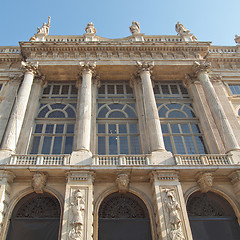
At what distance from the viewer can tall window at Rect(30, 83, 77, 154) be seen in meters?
17.7

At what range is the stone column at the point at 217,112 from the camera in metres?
16.1

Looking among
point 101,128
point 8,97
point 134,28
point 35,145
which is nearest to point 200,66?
point 134,28

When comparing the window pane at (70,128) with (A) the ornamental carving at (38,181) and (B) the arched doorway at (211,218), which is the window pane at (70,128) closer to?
(A) the ornamental carving at (38,181)

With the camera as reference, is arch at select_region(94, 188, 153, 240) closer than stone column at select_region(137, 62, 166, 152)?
Yes

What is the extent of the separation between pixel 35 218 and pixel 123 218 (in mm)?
5452

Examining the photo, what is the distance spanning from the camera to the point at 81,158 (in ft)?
48.8

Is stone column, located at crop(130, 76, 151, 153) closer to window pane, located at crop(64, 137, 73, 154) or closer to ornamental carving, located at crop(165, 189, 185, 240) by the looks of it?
ornamental carving, located at crop(165, 189, 185, 240)

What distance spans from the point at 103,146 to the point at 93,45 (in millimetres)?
10299

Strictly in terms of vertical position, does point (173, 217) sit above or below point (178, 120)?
below

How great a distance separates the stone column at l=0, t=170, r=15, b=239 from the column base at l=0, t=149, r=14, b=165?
2.51 feet

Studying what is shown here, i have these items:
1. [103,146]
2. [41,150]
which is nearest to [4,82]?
[41,150]

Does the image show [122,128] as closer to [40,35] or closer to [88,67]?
[88,67]

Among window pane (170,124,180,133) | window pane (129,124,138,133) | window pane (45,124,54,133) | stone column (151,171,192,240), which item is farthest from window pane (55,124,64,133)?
window pane (170,124,180,133)

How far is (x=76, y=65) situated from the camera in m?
21.1
